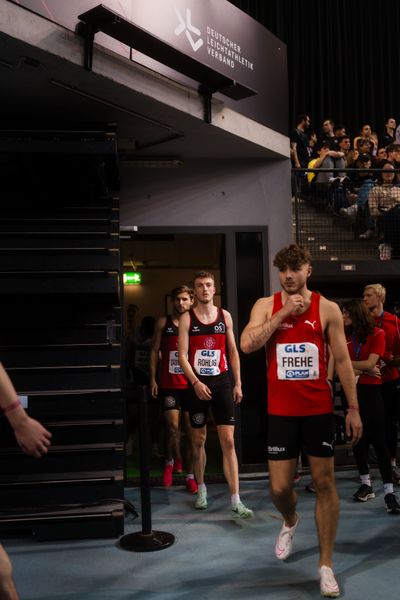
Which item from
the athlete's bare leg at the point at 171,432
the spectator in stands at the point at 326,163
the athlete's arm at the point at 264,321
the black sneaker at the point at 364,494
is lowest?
the black sneaker at the point at 364,494

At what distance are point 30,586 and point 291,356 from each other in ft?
6.59

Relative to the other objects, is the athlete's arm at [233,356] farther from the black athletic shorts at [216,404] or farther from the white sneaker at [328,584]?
the white sneaker at [328,584]

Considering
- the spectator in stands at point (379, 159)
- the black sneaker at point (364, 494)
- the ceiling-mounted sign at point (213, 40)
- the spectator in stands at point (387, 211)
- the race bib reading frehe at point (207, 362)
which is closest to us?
the ceiling-mounted sign at point (213, 40)

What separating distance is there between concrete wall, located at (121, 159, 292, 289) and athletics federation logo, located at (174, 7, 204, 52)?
4.57ft

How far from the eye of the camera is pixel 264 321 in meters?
3.29

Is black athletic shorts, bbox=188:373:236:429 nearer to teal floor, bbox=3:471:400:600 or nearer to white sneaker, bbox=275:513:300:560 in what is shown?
teal floor, bbox=3:471:400:600

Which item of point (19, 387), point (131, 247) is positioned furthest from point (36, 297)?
point (131, 247)

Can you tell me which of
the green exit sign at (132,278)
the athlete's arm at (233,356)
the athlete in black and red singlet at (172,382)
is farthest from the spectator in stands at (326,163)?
the athlete's arm at (233,356)

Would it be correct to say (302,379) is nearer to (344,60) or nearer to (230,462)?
(230,462)

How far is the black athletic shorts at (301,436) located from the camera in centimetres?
313

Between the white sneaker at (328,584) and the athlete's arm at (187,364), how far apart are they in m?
1.68

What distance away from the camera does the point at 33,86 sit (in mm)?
4305

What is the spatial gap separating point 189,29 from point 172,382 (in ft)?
10.9

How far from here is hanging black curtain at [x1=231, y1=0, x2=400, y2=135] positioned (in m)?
14.2
